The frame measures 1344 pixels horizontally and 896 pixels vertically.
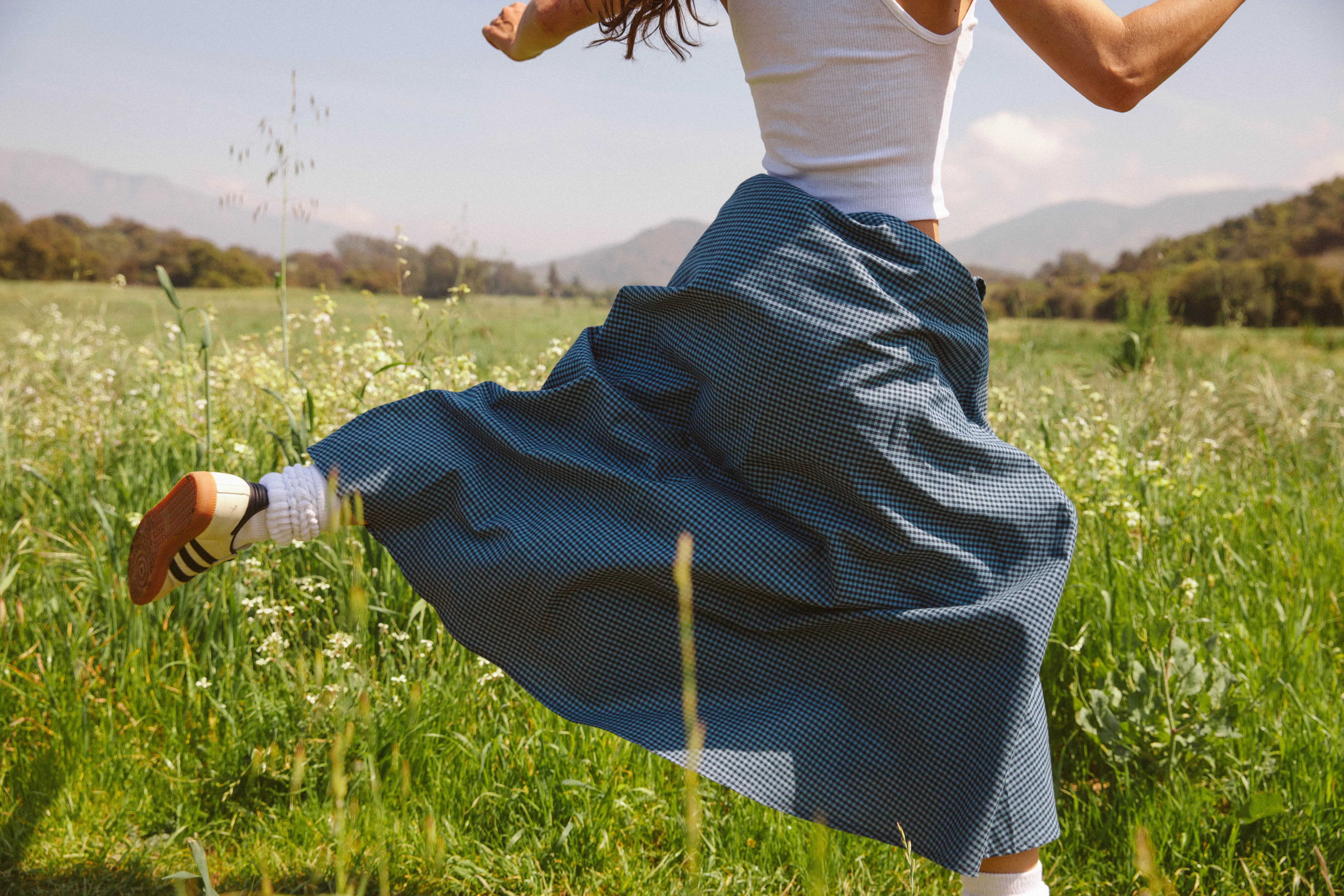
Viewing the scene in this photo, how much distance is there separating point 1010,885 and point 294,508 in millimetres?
1249

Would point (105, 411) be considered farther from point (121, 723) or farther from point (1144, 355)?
point (1144, 355)

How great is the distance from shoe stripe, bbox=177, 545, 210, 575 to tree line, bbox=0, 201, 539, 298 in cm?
83

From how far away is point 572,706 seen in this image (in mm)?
1432

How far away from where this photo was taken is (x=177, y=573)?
4.90 feet

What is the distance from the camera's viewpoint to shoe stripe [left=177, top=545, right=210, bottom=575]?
145 cm

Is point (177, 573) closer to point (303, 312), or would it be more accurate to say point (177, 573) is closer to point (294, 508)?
point (294, 508)

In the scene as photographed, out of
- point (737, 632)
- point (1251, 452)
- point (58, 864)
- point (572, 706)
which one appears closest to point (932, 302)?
point (737, 632)

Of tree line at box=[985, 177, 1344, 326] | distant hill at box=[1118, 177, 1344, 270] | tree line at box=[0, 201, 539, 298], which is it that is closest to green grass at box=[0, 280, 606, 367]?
tree line at box=[0, 201, 539, 298]

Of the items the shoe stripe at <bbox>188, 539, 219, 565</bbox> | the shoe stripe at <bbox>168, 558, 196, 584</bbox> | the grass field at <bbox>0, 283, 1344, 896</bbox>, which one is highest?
the shoe stripe at <bbox>188, 539, 219, 565</bbox>

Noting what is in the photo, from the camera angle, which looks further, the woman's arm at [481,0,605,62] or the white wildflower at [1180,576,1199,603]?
the white wildflower at [1180,576,1199,603]

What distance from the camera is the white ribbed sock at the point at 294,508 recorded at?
4.70 ft

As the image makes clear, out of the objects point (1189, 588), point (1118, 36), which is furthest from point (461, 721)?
point (1118, 36)

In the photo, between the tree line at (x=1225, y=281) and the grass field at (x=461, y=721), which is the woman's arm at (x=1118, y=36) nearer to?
the grass field at (x=461, y=721)

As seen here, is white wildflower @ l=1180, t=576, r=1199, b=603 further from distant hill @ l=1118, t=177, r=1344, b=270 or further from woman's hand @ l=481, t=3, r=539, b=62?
distant hill @ l=1118, t=177, r=1344, b=270
